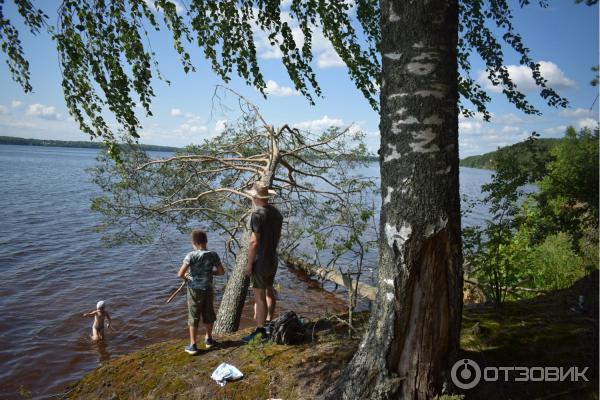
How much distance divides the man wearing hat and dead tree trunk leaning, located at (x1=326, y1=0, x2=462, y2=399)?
2264mm

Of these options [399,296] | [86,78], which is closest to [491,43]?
[399,296]

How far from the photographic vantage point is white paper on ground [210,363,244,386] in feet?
11.8

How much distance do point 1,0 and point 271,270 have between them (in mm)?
3683

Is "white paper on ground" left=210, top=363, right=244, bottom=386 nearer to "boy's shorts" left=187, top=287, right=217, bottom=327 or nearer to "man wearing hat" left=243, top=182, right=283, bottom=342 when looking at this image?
"man wearing hat" left=243, top=182, right=283, bottom=342

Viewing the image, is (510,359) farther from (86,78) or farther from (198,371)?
(86,78)

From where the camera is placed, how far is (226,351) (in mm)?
4254

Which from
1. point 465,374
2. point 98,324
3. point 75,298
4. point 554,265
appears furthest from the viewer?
point 75,298

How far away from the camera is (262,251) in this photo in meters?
4.66

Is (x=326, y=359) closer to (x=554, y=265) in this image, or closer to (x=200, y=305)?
(x=200, y=305)

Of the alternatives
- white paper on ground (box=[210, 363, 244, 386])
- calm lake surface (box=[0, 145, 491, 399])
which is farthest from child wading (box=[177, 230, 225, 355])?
calm lake surface (box=[0, 145, 491, 399])

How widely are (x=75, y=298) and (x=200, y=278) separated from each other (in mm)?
9769

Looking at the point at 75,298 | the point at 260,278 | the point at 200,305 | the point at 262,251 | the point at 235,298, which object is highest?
the point at 262,251

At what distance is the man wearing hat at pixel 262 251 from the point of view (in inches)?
181

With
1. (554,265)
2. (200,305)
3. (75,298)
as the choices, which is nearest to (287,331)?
(200,305)
